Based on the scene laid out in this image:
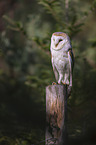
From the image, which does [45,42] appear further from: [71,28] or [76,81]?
[76,81]

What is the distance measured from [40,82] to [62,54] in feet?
6.50

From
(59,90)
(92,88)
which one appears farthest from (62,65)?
(92,88)

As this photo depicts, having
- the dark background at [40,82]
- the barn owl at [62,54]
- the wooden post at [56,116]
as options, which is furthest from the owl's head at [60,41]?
the dark background at [40,82]

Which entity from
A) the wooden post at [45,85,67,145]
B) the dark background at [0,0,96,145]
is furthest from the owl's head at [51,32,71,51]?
the dark background at [0,0,96,145]

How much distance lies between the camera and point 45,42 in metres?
4.27

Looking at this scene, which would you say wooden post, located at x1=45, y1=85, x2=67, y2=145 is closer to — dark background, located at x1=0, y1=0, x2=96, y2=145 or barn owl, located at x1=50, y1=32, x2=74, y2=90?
dark background, located at x1=0, y1=0, x2=96, y2=145

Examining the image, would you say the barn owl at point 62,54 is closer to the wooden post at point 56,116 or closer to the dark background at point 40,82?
the wooden post at point 56,116

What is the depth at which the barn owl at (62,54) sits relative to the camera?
2.47 m

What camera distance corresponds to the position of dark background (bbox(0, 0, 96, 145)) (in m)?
2.84

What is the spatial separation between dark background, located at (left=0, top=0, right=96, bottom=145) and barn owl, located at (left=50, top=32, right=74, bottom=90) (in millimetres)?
531

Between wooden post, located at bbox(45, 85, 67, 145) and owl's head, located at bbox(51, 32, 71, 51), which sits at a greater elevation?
owl's head, located at bbox(51, 32, 71, 51)

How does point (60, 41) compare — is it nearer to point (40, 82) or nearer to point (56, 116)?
point (56, 116)

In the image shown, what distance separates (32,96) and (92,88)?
2.08 m

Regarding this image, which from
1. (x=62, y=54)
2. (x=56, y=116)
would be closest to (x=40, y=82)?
(x=62, y=54)
